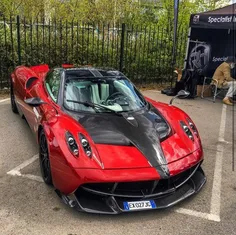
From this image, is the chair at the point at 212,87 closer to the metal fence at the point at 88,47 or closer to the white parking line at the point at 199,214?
the metal fence at the point at 88,47

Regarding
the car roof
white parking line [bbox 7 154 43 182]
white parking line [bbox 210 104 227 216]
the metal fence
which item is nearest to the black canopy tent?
the metal fence

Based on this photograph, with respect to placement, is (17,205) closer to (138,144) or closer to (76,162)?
(76,162)

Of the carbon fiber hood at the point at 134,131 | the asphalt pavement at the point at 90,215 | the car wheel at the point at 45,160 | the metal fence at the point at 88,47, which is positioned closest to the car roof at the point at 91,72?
the carbon fiber hood at the point at 134,131

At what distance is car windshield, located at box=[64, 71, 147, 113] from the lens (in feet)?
12.1

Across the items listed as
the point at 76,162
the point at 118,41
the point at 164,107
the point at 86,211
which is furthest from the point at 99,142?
the point at 118,41

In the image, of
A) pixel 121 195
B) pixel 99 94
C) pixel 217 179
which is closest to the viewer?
pixel 121 195

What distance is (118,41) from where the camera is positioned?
9219 millimetres

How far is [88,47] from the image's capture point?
28.9 feet

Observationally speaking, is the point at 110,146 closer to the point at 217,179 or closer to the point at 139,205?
the point at 139,205

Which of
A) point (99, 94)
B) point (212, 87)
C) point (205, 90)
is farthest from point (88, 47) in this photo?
point (99, 94)

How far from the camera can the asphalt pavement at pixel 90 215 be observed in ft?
8.77

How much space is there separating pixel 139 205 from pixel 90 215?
0.49 metres

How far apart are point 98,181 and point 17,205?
94 centimetres

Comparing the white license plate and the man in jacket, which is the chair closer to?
the man in jacket
